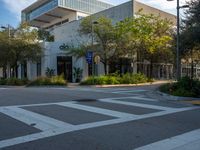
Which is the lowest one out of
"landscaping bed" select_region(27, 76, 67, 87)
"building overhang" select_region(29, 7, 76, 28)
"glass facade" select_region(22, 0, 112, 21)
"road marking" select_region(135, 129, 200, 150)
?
"road marking" select_region(135, 129, 200, 150)

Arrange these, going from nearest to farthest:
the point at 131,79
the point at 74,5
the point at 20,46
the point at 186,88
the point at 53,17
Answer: the point at 186,88 < the point at 131,79 < the point at 20,46 < the point at 74,5 < the point at 53,17

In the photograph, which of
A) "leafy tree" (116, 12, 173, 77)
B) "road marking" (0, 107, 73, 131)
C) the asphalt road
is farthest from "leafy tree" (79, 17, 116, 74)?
"road marking" (0, 107, 73, 131)

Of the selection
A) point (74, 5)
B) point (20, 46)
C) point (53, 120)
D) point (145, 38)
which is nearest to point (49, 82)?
point (20, 46)

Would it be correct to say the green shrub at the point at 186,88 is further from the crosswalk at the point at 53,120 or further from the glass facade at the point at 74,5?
the glass facade at the point at 74,5

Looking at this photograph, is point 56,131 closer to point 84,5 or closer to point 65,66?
point 65,66

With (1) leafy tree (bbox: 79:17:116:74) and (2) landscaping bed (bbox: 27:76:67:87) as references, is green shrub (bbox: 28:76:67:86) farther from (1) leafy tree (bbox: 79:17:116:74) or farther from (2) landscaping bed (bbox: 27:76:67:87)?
(1) leafy tree (bbox: 79:17:116:74)

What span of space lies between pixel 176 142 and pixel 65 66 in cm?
4037

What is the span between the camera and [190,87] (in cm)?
1766

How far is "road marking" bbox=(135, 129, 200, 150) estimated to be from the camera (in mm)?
6580

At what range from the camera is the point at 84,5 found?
82562 millimetres

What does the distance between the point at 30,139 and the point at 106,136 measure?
1.74 meters

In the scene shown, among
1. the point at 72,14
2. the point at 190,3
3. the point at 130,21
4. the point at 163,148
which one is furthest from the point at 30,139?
the point at 72,14

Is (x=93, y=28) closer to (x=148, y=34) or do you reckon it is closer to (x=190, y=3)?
(x=148, y=34)

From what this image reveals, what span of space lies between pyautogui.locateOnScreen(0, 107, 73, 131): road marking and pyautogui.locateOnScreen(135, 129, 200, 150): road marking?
2.70 meters
